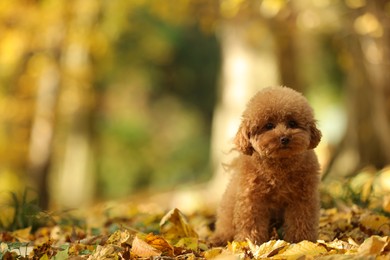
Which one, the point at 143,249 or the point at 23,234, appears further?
the point at 23,234

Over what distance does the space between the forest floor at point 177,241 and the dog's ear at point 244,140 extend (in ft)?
1.87

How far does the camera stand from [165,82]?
2588 cm

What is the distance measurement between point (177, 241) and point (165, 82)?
21207 mm

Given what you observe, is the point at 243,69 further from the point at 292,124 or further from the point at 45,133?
the point at 292,124

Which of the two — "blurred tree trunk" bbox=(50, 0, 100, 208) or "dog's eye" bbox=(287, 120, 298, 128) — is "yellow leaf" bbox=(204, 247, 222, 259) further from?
"blurred tree trunk" bbox=(50, 0, 100, 208)

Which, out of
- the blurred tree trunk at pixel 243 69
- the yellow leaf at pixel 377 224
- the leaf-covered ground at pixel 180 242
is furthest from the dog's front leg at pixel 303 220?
the blurred tree trunk at pixel 243 69

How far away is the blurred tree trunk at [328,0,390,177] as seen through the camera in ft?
28.3

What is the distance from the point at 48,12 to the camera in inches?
539

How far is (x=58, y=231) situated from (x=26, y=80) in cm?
1289

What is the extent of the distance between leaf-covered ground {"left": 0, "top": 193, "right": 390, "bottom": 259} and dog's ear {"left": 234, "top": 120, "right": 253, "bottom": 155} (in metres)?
0.57

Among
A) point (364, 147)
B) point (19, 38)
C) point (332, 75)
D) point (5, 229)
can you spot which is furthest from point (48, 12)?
point (332, 75)

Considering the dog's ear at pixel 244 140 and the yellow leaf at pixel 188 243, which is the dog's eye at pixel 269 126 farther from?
the yellow leaf at pixel 188 243

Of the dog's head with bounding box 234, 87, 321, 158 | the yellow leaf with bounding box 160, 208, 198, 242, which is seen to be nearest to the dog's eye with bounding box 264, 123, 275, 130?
the dog's head with bounding box 234, 87, 321, 158

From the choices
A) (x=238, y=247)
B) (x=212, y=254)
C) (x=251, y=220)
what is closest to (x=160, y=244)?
(x=212, y=254)
